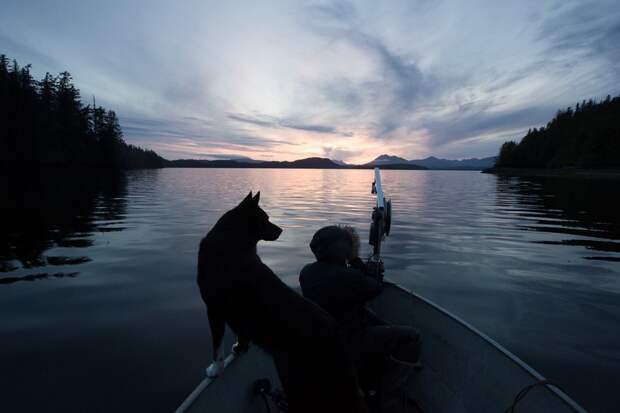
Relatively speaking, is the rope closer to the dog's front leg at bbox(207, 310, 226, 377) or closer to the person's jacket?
the person's jacket

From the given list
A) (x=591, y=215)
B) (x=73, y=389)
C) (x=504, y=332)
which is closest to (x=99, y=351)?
(x=73, y=389)

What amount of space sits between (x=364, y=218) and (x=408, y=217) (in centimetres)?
330

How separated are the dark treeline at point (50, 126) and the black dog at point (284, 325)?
302 feet

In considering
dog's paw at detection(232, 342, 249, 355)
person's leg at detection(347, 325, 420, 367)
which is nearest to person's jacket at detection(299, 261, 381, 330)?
person's leg at detection(347, 325, 420, 367)

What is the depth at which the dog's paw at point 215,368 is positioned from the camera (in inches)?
131

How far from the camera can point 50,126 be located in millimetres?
75938

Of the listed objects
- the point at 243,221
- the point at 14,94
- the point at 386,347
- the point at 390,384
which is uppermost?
the point at 14,94

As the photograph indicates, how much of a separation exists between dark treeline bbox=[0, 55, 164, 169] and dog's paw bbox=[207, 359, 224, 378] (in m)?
91.5

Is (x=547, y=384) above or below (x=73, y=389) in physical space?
above

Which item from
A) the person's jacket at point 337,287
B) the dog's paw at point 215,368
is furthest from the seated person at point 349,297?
the dog's paw at point 215,368

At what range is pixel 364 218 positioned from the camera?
73.3 ft

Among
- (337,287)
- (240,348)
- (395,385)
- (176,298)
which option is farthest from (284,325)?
(176,298)

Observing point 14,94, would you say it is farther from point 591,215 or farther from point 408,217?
point 591,215

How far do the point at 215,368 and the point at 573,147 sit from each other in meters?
154
